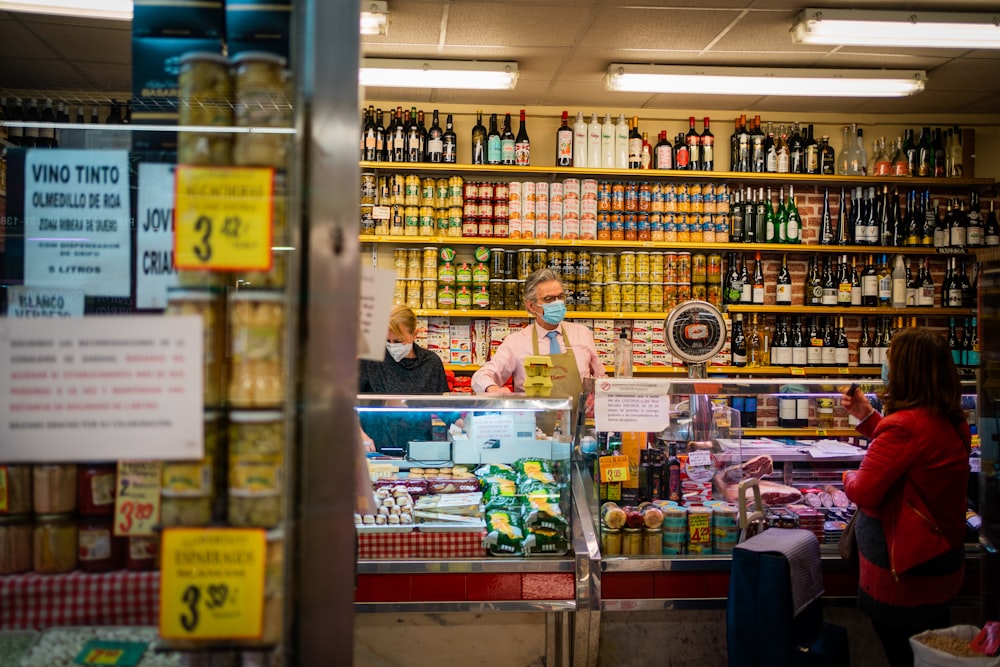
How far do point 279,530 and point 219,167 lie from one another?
1.60 feet

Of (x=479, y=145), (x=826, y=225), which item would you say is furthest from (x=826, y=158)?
(x=479, y=145)

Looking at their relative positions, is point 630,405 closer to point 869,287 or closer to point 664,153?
point 664,153

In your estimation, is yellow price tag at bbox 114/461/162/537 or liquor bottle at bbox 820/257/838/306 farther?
liquor bottle at bbox 820/257/838/306

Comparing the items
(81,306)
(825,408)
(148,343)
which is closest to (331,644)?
(148,343)

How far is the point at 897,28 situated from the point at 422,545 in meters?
3.91

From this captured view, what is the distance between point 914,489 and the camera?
271cm

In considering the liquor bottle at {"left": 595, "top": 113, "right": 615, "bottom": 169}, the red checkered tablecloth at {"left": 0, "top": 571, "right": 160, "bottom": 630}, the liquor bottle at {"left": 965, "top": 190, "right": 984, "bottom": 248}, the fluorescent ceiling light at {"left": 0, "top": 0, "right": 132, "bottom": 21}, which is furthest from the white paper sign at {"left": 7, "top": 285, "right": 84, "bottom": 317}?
the liquor bottle at {"left": 965, "top": 190, "right": 984, "bottom": 248}

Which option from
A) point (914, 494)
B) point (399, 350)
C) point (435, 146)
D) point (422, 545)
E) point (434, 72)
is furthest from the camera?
point (435, 146)

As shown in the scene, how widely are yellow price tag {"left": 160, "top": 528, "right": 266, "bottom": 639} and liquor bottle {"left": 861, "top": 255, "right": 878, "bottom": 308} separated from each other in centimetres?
613

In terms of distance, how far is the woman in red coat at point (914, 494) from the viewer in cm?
269

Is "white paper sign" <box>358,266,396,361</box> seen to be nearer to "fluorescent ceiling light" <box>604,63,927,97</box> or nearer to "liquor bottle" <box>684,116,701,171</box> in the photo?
"fluorescent ceiling light" <box>604,63,927,97</box>

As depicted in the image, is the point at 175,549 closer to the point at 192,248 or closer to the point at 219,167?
the point at 192,248

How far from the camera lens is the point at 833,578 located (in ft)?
10.0

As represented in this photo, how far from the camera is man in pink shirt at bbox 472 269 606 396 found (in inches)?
166
